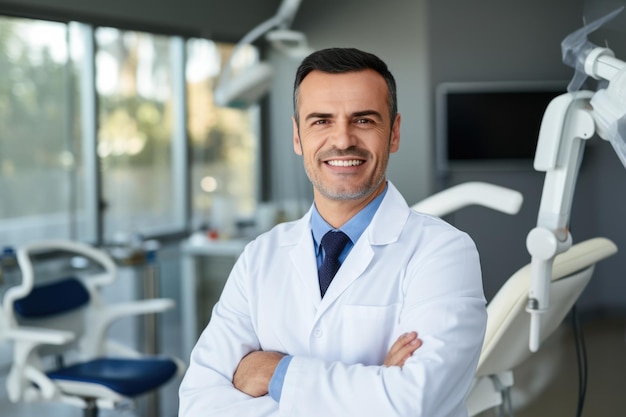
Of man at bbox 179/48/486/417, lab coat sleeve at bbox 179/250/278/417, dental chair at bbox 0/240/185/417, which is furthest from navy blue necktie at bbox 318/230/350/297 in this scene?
dental chair at bbox 0/240/185/417

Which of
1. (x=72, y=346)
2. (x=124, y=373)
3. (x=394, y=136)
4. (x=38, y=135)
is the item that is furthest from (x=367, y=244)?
(x=38, y=135)

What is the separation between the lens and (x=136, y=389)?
2172 millimetres

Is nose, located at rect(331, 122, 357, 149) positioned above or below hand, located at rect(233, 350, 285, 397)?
above

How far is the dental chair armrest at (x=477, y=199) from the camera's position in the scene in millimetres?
1454

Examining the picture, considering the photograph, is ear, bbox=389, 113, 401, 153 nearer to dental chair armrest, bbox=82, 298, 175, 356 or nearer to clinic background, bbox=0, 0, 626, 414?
dental chair armrest, bbox=82, 298, 175, 356

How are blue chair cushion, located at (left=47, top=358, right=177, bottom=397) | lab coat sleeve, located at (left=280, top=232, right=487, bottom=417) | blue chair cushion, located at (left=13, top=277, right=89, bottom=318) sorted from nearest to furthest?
lab coat sleeve, located at (left=280, top=232, right=487, bottom=417) < blue chair cushion, located at (left=47, top=358, right=177, bottom=397) < blue chair cushion, located at (left=13, top=277, right=89, bottom=318)

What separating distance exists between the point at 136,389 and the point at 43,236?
1.56m

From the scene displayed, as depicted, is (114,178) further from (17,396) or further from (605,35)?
(605,35)

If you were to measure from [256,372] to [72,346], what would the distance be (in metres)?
1.59

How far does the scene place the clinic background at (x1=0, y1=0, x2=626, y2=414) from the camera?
173 inches

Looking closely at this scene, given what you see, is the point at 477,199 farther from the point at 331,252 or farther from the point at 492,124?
the point at 492,124

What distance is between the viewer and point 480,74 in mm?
4508

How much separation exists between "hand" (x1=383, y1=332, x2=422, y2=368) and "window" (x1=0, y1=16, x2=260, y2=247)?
2.63m

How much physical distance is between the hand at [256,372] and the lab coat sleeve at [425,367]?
7 centimetres
